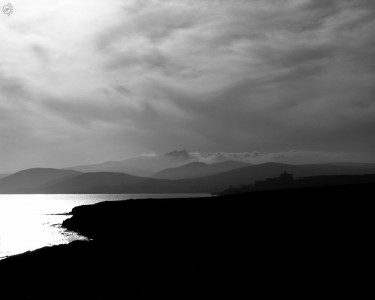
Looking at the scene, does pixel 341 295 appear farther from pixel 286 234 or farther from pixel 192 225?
pixel 192 225

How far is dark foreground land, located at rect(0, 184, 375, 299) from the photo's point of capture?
19.3 metres

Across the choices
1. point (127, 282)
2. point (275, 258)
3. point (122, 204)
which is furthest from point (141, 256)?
point (122, 204)

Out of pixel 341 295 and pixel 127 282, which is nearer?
pixel 341 295

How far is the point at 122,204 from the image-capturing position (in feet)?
308

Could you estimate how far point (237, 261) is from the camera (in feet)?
82.1

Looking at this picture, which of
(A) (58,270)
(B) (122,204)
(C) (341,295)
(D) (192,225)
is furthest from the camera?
(B) (122,204)

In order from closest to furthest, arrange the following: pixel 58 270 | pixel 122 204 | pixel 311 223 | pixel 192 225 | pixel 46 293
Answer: pixel 46 293, pixel 58 270, pixel 311 223, pixel 192 225, pixel 122 204

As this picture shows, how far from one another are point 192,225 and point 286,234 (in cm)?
1778

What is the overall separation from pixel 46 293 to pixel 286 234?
1963 centimetres

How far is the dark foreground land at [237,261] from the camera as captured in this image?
1933 centimetres

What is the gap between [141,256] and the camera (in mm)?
31031

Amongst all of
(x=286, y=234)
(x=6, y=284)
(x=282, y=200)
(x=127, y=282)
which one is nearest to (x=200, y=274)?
(x=127, y=282)

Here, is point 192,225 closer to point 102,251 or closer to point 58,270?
point 102,251

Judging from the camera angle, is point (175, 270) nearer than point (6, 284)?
Yes
